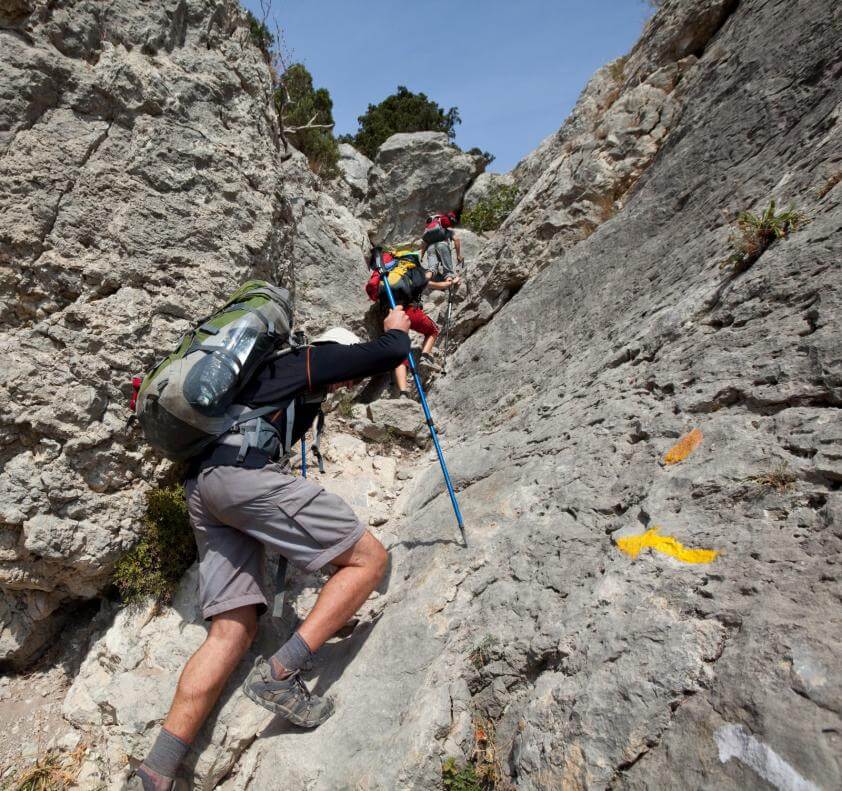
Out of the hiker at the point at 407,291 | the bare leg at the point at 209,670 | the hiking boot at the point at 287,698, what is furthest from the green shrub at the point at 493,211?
the hiking boot at the point at 287,698

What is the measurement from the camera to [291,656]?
10.0 ft

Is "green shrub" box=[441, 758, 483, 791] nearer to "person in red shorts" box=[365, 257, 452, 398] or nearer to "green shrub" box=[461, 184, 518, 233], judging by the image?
"person in red shorts" box=[365, 257, 452, 398]

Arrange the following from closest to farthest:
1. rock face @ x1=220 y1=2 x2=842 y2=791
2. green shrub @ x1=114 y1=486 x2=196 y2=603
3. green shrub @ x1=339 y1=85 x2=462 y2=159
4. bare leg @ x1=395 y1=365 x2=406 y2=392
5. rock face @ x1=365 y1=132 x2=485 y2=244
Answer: rock face @ x1=220 y1=2 x2=842 y2=791
green shrub @ x1=114 y1=486 x2=196 y2=603
bare leg @ x1=395 y1=365 x2=406 y2=392
rock face @ x1=365 y1=132 x2=485 y2=244
green shrub @ x1=339 y1=85 x2=462 y2=159

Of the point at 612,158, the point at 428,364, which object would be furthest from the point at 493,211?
the point at 428,364

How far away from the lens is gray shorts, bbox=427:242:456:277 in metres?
11.1

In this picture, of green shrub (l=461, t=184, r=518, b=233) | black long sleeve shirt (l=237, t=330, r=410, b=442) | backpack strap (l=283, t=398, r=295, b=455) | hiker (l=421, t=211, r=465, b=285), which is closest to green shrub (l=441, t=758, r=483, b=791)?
backpack strap (l=283, t=398, r=295, b=455)

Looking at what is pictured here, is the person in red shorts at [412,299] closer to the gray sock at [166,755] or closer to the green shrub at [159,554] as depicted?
the green shrub at [159,554]

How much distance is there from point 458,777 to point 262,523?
188cm

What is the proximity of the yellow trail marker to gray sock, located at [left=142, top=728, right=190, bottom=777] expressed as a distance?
2995 mm

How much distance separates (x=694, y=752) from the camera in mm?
1787

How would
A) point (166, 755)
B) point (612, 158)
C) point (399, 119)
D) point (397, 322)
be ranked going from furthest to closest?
point (399, 119) < point (612, 158) < point (397, 322) < point (166, 755)

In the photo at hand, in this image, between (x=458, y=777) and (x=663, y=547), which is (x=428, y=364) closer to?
(x=663, y=547)

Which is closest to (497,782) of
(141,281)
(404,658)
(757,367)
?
(404,658)

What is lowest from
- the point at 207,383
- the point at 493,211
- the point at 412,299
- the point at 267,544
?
the point at 267,544
